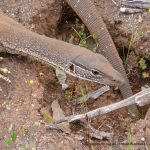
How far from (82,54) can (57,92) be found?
470 mm

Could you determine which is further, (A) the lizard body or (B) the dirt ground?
(A) the lizard body

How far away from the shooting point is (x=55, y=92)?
4.74 metres

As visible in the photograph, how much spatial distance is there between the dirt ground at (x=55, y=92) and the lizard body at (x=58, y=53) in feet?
0.49

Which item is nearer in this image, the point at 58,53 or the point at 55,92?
the point at 58,53

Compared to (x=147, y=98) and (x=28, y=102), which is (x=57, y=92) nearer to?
(x=28, y=102)

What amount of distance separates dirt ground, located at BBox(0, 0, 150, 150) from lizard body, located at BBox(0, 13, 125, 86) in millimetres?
150

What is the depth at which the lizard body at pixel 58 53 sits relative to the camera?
14.3ft

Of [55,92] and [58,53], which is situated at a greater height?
[58,53]

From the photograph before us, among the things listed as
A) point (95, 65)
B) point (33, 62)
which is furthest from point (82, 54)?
point (33, 62)

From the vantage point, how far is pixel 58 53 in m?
4.59

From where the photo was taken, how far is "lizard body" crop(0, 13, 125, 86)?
14.3 feet

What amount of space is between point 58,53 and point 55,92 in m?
0.37

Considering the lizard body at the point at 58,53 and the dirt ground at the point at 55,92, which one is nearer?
the dirt ground at the point at 55,92

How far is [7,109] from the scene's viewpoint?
4.32 m
